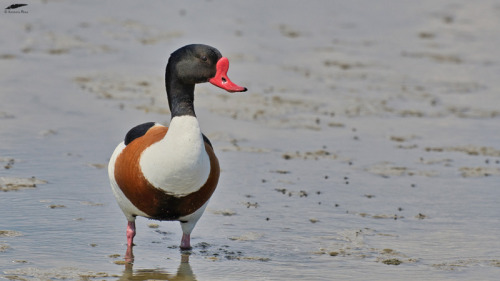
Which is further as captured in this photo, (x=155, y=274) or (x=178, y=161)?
(x=155, y=274)

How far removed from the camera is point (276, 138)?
1082 cm

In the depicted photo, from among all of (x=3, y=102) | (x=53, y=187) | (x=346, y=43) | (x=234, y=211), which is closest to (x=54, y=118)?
(x=3, y=102)

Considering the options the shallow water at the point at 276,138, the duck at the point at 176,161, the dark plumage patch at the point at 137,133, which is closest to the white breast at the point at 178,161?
the duck at the point at 176,161

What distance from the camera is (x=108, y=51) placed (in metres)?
14.4

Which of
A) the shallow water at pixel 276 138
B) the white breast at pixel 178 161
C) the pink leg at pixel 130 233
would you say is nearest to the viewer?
the white breast at pixel 178 161

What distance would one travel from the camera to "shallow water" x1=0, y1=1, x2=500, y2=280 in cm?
700

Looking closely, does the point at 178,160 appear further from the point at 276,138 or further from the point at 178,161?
the point at 276,138

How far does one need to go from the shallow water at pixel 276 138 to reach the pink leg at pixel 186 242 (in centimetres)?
7

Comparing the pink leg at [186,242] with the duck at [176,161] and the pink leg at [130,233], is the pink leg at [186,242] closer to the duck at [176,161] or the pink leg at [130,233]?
A: the duck at [176,161]

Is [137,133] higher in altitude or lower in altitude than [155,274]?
higher

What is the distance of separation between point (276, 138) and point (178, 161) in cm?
456

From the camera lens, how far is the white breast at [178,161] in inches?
249

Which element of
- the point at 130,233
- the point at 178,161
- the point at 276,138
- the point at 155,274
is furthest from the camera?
the point at 276,138

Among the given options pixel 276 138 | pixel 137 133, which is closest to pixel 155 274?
pixel 137 133
